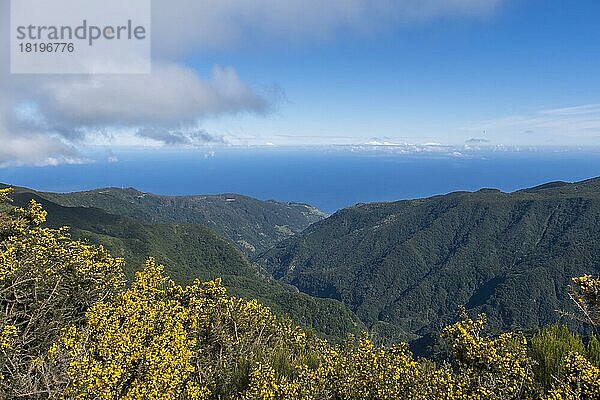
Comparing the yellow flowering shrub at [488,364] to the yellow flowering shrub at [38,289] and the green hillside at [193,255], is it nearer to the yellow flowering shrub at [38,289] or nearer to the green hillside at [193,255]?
the yellow flowering shrub at [38,289]

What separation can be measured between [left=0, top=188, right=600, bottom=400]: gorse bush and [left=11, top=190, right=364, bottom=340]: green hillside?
9165 centimetres

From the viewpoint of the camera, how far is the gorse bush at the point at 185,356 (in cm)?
782

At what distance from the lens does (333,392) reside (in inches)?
368

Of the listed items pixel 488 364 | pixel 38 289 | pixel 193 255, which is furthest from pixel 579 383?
pixel 193 255

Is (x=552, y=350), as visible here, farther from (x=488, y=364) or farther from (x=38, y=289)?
(x=38, y=289)

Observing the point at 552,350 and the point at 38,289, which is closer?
the point at 552,350

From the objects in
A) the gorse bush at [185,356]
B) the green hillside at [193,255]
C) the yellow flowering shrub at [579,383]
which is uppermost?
the yellow flowering shrub at [579,383]

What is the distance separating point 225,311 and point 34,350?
6221 millimetres

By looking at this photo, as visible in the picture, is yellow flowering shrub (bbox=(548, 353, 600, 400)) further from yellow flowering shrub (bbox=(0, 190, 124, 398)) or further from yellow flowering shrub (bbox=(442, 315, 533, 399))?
yellow flowering shrub (bbox=(0, 190, 124, 398))

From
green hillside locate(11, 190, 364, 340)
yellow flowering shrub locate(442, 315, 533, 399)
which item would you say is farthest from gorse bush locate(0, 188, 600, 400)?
green hillside locate(11, 190, 364, 340)

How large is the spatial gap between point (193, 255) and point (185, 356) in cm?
17415

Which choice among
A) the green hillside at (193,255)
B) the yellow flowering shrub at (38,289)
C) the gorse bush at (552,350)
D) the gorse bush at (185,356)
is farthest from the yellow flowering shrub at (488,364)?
the green hillside at (193,255)

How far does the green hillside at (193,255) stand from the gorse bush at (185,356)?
9165 centimetres

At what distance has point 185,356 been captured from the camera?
32.9ft
